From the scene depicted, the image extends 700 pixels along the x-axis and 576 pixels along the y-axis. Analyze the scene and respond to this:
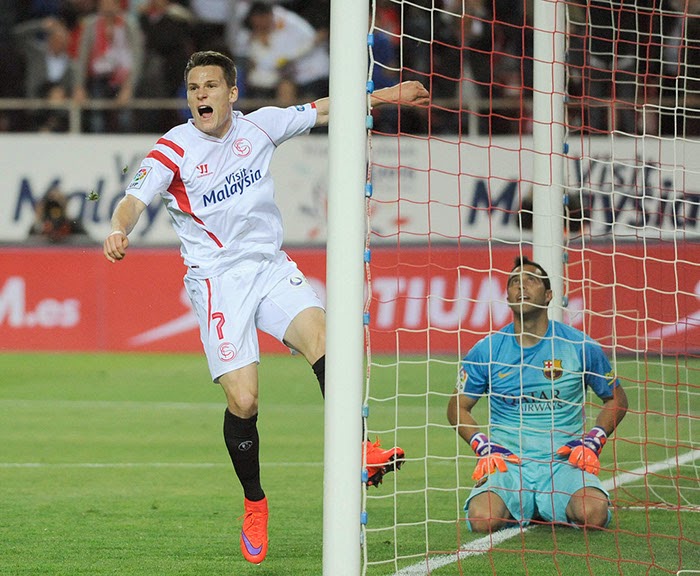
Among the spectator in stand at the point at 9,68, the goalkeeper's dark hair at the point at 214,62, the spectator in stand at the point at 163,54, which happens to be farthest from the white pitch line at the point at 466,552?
the spectator in stand at the point at 9,68

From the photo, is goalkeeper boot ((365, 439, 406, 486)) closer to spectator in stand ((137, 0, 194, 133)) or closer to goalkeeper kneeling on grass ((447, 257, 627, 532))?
goalkeeper kneeling on grass ((447, 257, 627, 532))

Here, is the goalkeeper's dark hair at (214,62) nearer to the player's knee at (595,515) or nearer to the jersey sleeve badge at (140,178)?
the jersey sleeve badge at (140,178)

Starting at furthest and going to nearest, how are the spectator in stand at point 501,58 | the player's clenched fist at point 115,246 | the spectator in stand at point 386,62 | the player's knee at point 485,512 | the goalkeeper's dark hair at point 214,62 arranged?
1. the spectator in stand at point 501,58
2. the spectator in stand at point 386,62
3. the player's knee at point 485,512
4. the goalkeeper's dark hair at point 214,62
5. the player's clenched fist at point 115,246

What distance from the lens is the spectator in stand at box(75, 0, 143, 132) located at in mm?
15086

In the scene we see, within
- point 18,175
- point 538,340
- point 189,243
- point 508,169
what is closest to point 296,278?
point 189,243

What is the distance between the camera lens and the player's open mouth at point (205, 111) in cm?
566

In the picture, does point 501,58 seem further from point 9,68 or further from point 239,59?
point 9,68

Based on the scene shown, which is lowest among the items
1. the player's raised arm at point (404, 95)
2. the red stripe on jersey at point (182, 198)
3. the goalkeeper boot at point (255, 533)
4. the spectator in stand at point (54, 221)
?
the goalkeeper boot at point (255, 533)

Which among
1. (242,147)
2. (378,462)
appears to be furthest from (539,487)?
(242,147)

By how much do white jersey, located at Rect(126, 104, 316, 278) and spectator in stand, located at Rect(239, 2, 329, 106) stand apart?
9.20m

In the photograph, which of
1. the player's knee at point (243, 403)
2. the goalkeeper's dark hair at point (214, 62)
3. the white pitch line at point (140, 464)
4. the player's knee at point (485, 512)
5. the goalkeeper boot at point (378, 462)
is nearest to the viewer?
the goalkeeper boot at point (378, 462)

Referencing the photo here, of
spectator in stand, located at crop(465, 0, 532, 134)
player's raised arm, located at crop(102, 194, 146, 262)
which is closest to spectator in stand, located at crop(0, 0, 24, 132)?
spectator in stand, located at crop(465, 0, 532, 134)

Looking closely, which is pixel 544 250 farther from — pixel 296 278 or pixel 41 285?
pixel 41 285

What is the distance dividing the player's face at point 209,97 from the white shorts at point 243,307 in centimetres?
67
